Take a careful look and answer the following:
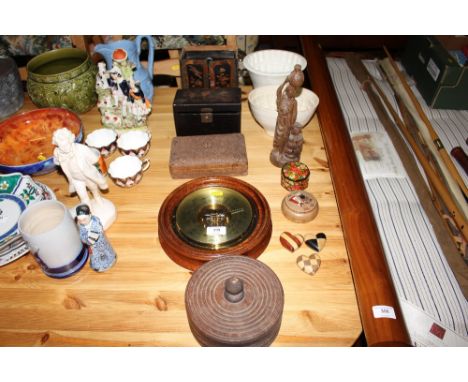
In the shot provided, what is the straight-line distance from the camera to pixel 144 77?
1.72m

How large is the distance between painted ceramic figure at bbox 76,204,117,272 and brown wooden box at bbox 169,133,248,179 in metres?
0.43

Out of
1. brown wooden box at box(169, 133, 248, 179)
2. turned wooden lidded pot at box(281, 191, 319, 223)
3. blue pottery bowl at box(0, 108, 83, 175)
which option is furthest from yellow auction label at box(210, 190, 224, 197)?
blue pottery bowl at box(0, 108, 83, 175)

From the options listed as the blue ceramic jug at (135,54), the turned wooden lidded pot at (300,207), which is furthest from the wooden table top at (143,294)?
the blue ceramic jug at (135,54)

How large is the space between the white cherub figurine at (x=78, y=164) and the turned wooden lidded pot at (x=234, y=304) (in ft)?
1.55

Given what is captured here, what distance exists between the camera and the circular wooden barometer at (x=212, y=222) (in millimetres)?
1135

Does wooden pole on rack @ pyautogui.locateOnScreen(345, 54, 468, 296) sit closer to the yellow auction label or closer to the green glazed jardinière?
the yellow auction label

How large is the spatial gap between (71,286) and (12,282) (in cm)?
19

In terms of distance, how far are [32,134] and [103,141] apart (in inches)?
12.1

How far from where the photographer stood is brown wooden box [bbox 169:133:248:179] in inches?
55.1

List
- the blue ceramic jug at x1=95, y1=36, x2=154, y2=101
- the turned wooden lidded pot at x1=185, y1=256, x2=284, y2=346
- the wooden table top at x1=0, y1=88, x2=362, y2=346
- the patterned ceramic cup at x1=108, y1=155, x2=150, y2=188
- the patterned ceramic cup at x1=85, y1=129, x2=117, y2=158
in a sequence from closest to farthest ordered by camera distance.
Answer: the turned wooden lidded pot at x1=185, y1=256, x2=284, y2=346 → the wooden table top at x1=0, y1=88, x2=362, y2=346 → the patterned ceramic cup at x1=108, y1=155, x2=150, y2=188 → the patterned ceramic cup at x1=85, y1=129, x2=117, y2=158 → the blue ceramic jug at x1=95, y1=36, x2=154, y2=101

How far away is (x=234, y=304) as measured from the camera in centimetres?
94

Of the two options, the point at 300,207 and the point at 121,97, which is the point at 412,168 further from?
the point at 121,97

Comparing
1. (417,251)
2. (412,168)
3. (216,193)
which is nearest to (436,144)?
(412,168)

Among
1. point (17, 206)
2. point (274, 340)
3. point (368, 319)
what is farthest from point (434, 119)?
point (17, 206)
